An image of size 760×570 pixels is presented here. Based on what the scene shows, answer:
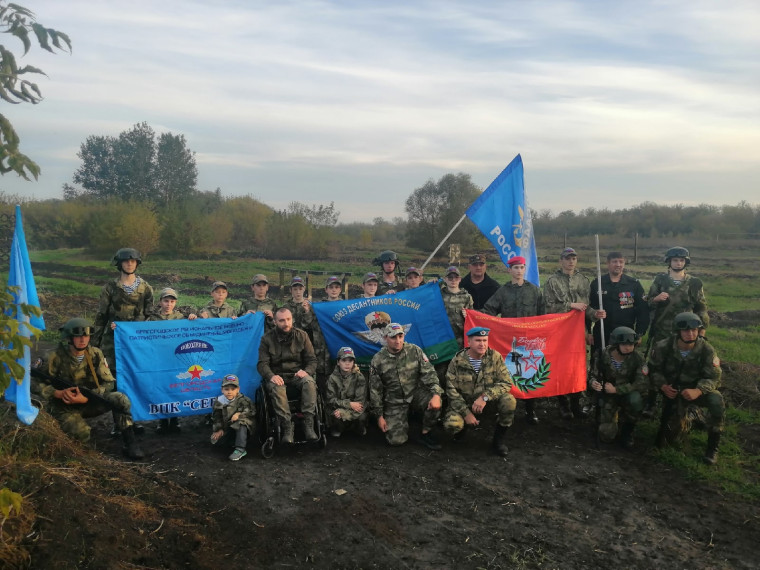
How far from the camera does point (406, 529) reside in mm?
5266

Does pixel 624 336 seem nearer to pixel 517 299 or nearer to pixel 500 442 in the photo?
pixel 517 299

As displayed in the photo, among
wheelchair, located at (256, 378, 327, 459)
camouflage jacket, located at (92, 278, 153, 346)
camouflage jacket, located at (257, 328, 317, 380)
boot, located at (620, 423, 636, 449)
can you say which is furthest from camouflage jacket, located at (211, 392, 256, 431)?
boot, located at (620, 423, 636, 449)

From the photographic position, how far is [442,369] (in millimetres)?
8680

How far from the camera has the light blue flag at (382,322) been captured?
28.2 ft

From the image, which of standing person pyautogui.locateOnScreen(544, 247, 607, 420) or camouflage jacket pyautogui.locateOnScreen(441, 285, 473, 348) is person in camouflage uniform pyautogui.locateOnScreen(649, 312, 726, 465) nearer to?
standing person pyautogui.locateOnScreen(544, 247, 607, 420)

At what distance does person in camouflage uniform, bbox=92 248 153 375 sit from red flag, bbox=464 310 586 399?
14.9 ft

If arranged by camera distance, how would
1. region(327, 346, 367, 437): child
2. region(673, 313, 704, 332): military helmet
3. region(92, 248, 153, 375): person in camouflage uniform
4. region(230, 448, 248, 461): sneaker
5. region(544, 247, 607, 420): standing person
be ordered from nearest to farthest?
region(230, 448, 248, 461): sneaker → region(673, 313, 704, 332): military helmet → region(327, 346, 367, 437): child → region(92, 248, 153, 375): person in camouflage uniform → region(544, 247, 607, 420): standing person

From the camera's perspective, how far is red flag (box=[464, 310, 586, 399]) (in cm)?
827

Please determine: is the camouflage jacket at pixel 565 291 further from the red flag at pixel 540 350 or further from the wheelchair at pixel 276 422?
the wheelchair at pixel 276 422

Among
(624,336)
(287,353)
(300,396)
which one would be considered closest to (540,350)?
(624,336)

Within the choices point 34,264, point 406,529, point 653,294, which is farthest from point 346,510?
point 34,264

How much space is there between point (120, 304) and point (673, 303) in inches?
298

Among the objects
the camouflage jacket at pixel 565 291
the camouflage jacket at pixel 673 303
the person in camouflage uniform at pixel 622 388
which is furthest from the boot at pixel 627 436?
the camouflage jacket at pixel 565 291

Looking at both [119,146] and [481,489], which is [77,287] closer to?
[481,489]
